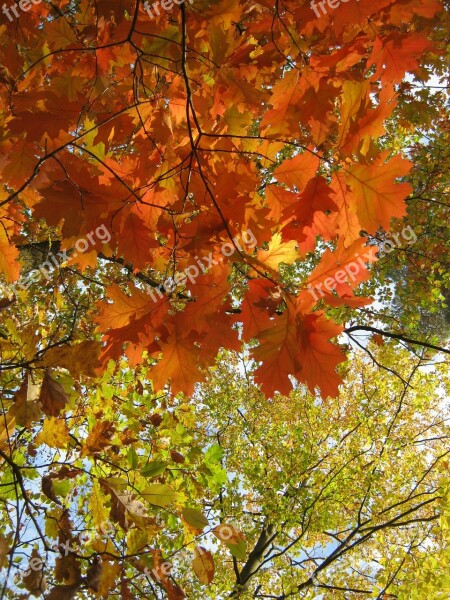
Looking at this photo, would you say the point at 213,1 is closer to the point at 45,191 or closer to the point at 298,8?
the point at 298,8

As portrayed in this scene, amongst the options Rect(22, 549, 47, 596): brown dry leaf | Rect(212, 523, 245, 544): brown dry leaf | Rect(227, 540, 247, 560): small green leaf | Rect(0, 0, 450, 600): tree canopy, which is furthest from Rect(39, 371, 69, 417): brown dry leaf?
Rect(227, 540, 247, 560): small green leaf

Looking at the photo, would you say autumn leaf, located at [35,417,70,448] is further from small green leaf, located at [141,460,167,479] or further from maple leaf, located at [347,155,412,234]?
maple leaf, located at [347,155,412,234]

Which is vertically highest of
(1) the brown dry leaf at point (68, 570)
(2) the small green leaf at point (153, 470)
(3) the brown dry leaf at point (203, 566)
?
(2) the small green leaf at point (153, 470)

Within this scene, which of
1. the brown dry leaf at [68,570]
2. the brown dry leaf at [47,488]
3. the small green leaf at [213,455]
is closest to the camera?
the brown dry leaf at [68,570]

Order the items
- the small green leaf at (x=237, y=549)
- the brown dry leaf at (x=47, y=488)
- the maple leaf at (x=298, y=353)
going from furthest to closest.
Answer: the small green leaf at (x=237, y=549) < the brown dry leaf at (x=47, y=488) < the maple leaf at (x=298, y=353)

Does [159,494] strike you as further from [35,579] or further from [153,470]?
[35,579]

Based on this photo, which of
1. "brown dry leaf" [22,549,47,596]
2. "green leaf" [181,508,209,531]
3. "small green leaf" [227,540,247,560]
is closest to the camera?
"brown dry leaf" [22,549,47,596]

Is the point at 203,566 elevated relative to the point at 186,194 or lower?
lower

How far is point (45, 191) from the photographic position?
150cm

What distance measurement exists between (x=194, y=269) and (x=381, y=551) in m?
10.2

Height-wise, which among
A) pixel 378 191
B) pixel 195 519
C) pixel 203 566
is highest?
pixel 378 191

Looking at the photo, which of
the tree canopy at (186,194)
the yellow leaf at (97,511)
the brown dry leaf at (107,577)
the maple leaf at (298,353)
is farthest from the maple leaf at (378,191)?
the yellow leaf at (97,511)

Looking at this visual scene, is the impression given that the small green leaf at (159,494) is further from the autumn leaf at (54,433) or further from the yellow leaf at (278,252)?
the yellow leaf at (278,252)

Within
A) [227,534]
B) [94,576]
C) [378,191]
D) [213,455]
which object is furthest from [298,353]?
[213,455]
